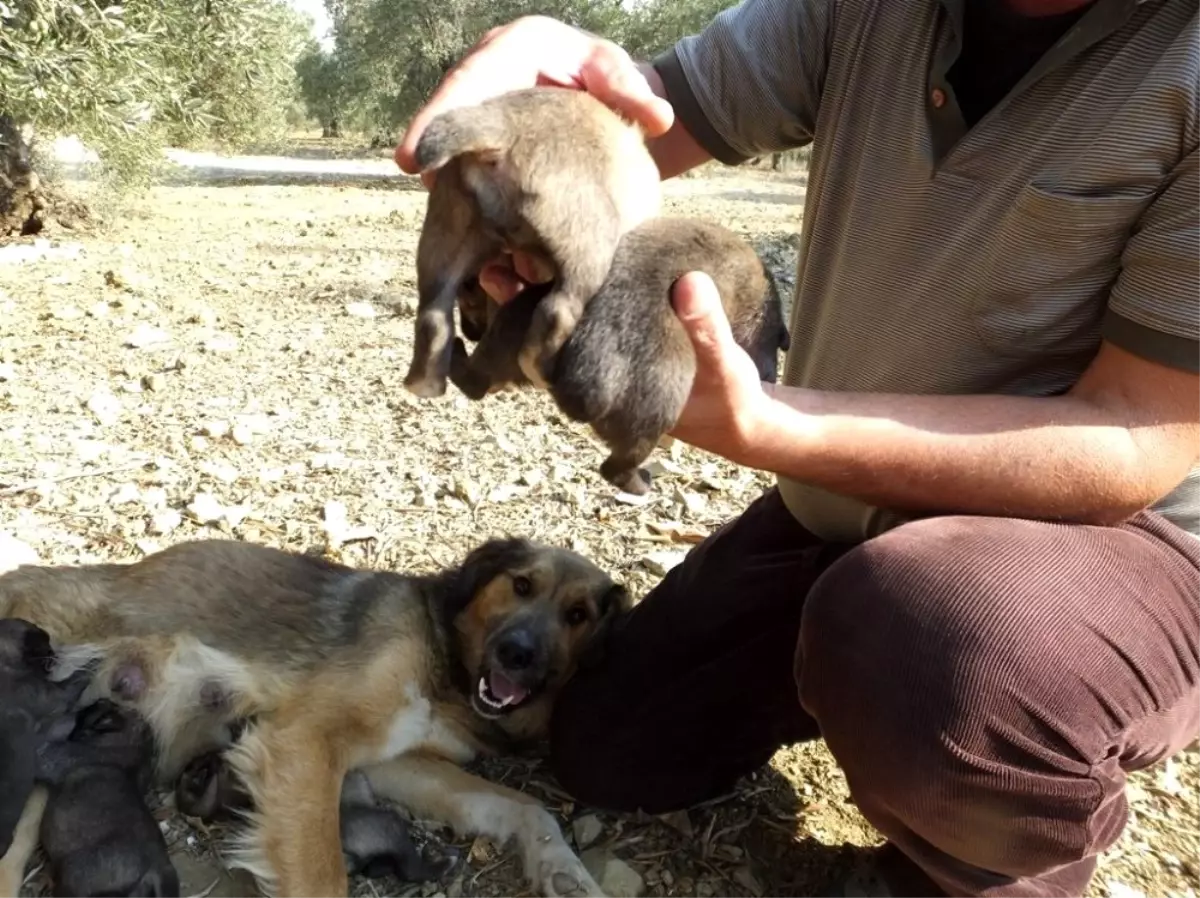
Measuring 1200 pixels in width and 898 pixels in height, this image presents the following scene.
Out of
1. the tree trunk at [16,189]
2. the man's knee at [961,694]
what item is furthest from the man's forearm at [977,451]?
the tree trunk at [16,189]

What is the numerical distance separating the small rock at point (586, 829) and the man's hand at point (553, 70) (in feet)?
6.93

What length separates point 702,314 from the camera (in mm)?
1997

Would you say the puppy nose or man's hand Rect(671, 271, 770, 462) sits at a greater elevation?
man's hand Rect(671, 271, 770, 462)

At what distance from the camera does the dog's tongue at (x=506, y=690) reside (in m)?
3.45

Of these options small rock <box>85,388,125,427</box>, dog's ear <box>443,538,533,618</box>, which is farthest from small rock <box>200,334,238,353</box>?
dog's ear <box>443,538,533,618</box>

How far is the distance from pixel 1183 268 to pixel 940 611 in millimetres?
902

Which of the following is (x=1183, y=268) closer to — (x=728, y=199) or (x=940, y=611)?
(x=940, y=611)

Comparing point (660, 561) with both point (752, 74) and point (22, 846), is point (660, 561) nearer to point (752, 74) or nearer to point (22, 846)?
point (752, 74)

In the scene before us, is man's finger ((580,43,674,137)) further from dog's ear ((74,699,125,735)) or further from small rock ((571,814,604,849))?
dog's ear ((74,699,125,735))

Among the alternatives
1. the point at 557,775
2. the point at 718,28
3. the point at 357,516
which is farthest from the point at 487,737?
the point at 718,28

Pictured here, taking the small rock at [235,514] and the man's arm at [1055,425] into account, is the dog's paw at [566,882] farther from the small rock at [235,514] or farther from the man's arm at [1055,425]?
the small rock at [235,514]

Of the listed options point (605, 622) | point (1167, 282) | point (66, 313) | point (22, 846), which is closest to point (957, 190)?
point (1167, 282)

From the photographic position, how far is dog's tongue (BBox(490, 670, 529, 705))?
345 centimetres

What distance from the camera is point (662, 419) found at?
2076 mm
